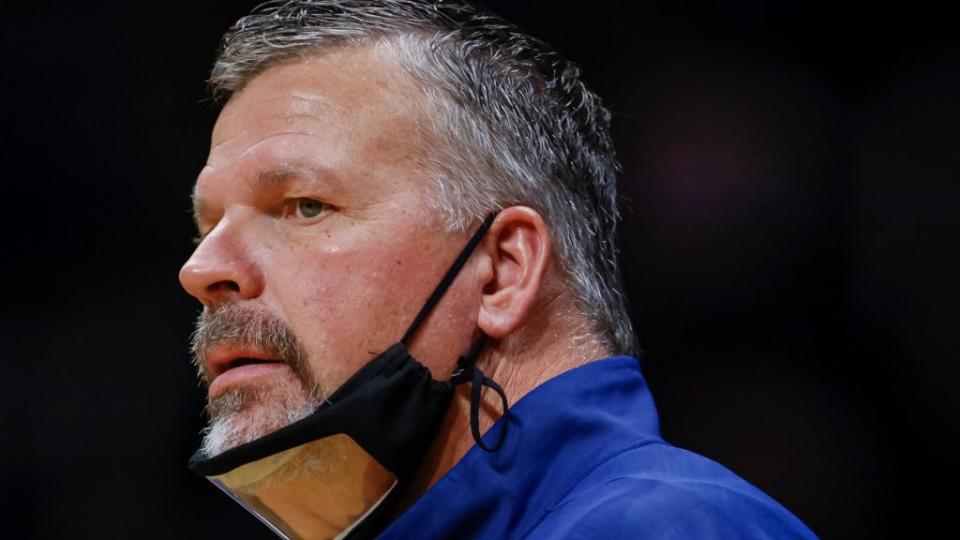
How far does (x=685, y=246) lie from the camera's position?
1.81 meters

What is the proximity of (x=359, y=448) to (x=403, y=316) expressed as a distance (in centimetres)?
13

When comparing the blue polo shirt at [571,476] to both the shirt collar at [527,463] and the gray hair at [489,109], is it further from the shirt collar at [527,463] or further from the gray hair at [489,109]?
the gray hair at [489,109]

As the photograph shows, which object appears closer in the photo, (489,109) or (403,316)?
(403,316)

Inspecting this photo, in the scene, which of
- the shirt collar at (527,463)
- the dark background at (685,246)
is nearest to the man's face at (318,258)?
the shirt collar at (527,463)

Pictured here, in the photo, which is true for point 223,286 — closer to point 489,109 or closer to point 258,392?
point 258,392

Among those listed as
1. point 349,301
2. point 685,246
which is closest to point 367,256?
point 349,301

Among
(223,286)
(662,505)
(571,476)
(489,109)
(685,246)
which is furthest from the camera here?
(685,246)

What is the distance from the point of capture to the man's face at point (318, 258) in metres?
1.05

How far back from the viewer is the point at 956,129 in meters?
1.59

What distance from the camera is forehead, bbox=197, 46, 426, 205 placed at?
3.62 feet

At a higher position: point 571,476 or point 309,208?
point 309,208

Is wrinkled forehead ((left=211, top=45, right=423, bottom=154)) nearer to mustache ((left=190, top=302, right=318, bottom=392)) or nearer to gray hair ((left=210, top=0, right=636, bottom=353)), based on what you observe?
gray hair ((left=210, top=0, right=636, bottom=353))

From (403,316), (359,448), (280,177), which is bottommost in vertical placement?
(359,448)

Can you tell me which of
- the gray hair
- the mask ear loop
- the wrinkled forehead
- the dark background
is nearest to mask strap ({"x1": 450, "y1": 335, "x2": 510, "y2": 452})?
the mask ear loop
